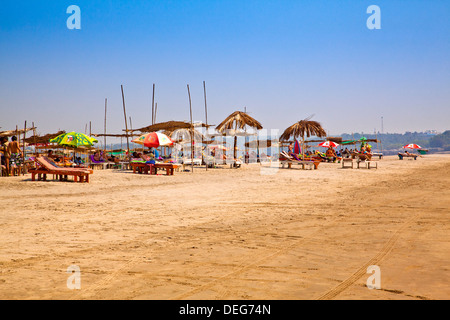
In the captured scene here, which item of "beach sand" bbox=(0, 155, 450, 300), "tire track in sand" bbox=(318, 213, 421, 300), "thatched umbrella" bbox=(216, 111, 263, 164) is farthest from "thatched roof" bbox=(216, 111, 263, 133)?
"tire track in sand" bbox=(318, 213, 421, 300)

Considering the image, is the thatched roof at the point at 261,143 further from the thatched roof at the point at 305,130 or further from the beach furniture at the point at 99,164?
the beach furniture at the point at 99,164

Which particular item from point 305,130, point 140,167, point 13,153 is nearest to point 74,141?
point 13,153

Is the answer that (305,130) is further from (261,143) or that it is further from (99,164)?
(99,164)

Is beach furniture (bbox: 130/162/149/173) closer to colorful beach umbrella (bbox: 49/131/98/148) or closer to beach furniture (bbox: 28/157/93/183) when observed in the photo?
colorful beach umbrella (bbox: 49/131/98/148)

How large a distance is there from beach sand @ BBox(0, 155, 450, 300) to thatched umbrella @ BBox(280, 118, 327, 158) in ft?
58.9

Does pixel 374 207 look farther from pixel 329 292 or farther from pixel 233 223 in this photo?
pixel 329 292

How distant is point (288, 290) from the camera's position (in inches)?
144

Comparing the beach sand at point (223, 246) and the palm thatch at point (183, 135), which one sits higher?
the palm thatch at point (183, 135)

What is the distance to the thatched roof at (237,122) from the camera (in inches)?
1018

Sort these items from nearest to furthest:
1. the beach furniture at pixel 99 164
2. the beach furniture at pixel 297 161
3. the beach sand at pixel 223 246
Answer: the beach sand at pixel 223 246, the beach furniture at pixel 297 161, the beach furniture at pixel 99 164

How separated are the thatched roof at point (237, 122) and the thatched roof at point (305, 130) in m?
3.55


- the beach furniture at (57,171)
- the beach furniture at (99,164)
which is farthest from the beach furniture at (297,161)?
the beach furniture at (57,171)

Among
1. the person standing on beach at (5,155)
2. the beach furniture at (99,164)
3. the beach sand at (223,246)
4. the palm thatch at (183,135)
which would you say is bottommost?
the beach sand at (223,246)
